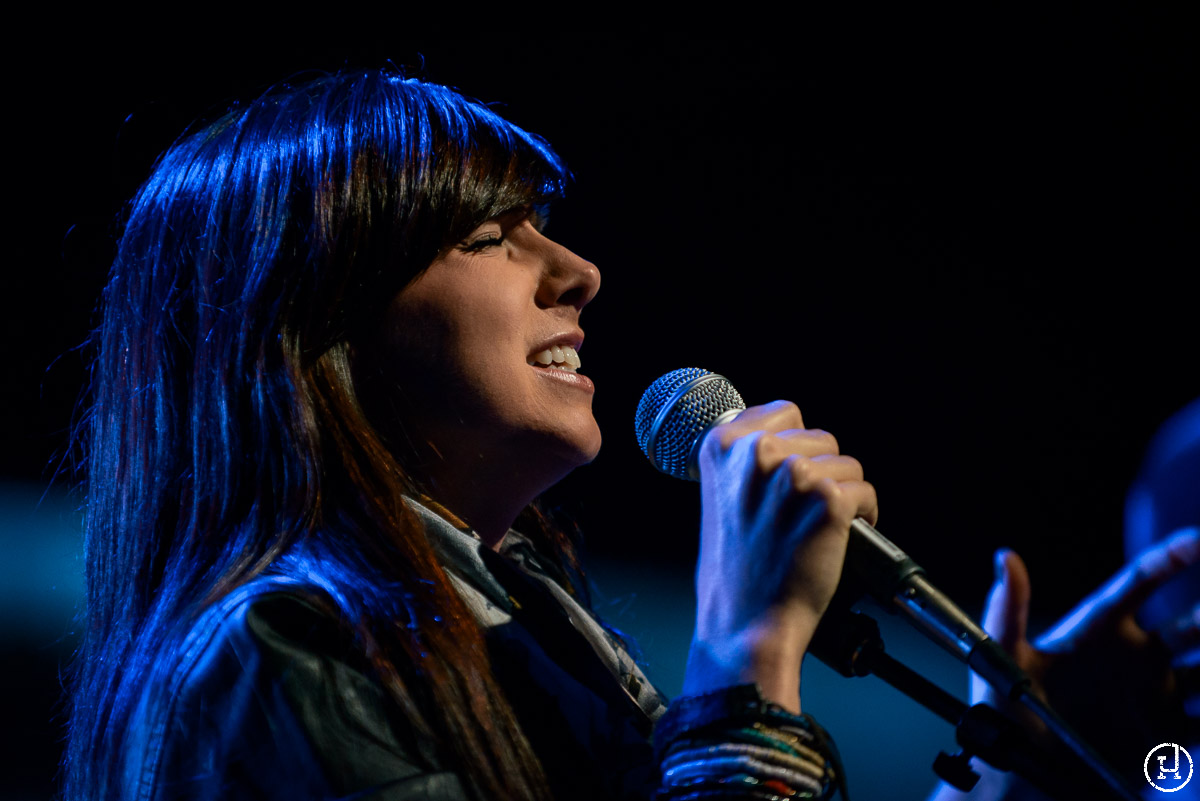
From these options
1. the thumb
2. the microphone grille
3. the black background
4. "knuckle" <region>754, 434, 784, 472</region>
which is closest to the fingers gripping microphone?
the microphone grille

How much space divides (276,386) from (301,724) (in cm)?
45

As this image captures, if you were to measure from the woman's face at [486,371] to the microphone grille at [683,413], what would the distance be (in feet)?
0.41

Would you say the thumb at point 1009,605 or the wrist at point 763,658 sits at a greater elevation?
the wrist at point 763,658

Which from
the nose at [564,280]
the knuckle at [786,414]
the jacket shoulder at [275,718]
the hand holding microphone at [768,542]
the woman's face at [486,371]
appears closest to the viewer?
the jacket shoulder at [275,718]

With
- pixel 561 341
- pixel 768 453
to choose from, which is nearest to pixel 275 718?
pixel 768 453

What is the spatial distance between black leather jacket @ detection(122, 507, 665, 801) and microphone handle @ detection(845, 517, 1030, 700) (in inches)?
11.6

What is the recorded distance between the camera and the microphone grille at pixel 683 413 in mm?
1089

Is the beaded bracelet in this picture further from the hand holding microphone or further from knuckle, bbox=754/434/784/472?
knuckle, bbox=754/434/784/472

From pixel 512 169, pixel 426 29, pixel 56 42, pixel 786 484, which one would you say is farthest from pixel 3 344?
pixel 786 484

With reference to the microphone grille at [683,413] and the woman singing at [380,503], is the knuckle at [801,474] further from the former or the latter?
the microphone grille at [683,413]

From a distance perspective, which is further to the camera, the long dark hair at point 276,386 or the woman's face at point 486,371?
the woman's face at point 486,371

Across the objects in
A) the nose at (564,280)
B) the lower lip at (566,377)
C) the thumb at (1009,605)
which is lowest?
the thumb at (1009,605)

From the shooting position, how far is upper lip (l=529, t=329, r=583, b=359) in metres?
1.24

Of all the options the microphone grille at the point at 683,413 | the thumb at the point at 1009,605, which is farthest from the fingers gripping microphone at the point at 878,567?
the thumb at the point at 1009,605
